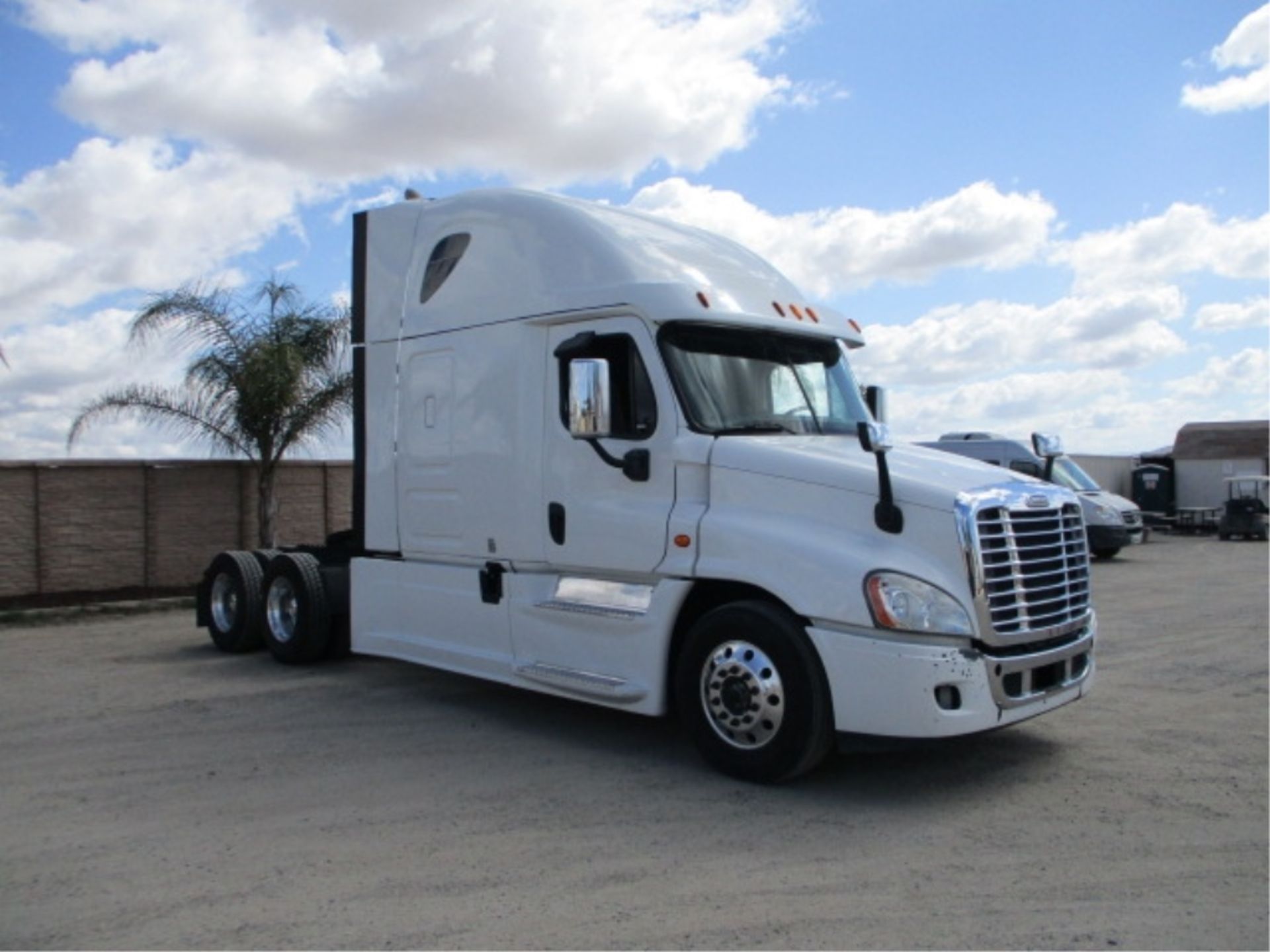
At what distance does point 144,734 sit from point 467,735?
2193mm

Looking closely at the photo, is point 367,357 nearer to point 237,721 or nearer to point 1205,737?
point 237,721

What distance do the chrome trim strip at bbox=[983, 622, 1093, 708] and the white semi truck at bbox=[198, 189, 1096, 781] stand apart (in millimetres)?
17

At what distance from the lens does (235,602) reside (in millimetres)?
10938

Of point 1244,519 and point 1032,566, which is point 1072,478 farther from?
point 1032,566

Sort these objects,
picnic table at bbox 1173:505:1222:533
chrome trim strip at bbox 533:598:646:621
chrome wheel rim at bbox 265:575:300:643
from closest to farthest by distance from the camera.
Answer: chrome trim strip at bbox 533:598:646:621
chrome wheel rim at bbox 265:575:300:643
picnic table at bbox 1173:505:1222:533

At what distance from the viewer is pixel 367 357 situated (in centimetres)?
905

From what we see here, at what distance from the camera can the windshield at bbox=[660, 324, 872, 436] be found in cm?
671

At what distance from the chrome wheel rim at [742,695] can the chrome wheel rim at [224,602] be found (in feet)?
21.0

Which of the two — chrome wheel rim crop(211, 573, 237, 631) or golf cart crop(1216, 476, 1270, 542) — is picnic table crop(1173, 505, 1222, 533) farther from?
chrome wheel rim crop(211, 573, 237, 631)

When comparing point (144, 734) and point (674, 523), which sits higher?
point (674, 523)

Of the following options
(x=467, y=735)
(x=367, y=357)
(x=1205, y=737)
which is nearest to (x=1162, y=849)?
(x=1205, y=737)

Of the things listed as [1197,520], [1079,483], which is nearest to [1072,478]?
[1079,483]

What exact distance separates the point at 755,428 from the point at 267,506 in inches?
449

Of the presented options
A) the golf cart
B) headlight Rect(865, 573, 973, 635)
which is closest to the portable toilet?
the golf cart
